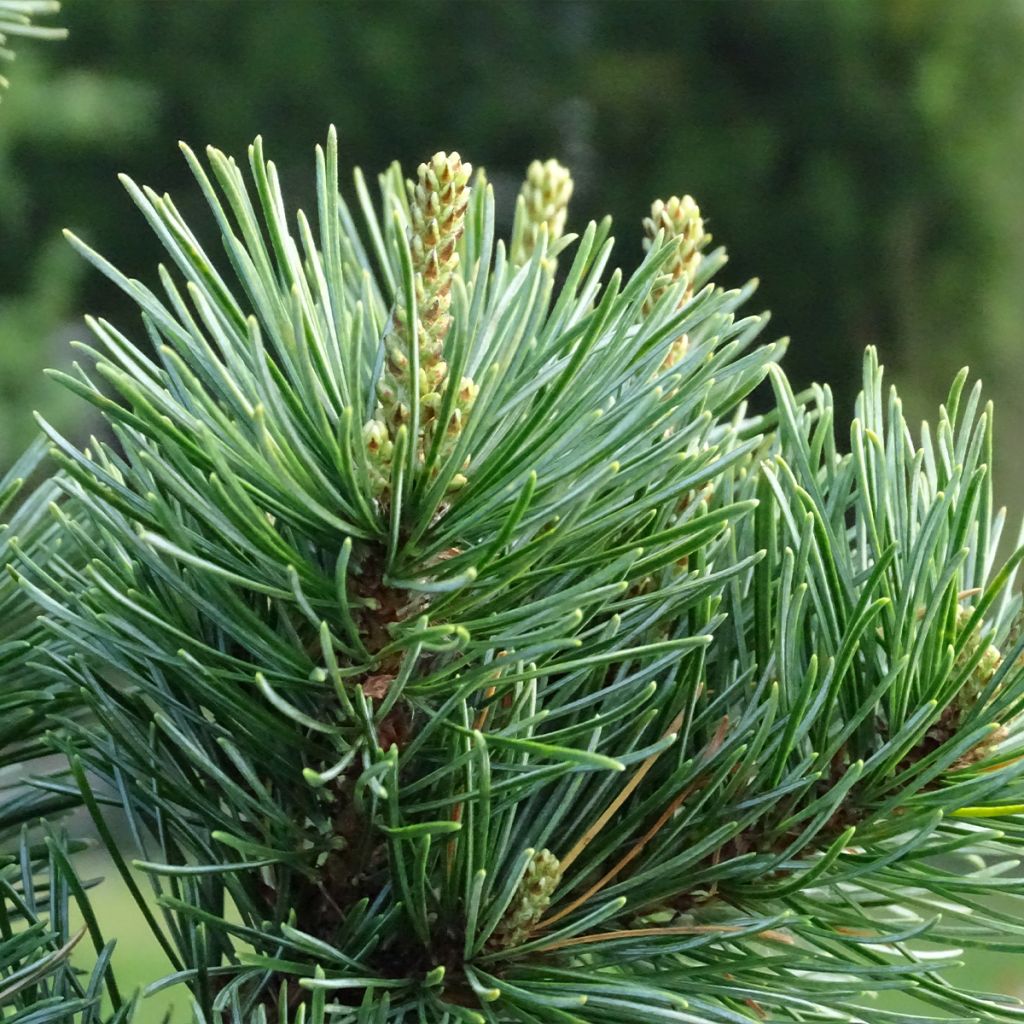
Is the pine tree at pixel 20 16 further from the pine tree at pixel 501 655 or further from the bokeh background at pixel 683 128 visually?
the bokeh background at pixel 683 128

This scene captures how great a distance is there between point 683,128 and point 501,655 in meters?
2.53

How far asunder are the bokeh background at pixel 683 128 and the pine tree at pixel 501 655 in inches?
84.9

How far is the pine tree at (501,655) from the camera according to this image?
158mm

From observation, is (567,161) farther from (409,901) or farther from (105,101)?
(409,901)

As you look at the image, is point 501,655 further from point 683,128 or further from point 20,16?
point 683,128

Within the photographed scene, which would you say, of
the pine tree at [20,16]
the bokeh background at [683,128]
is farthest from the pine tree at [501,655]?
the bokeh background at [683,128]

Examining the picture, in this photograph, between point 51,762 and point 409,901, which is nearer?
point 409,901

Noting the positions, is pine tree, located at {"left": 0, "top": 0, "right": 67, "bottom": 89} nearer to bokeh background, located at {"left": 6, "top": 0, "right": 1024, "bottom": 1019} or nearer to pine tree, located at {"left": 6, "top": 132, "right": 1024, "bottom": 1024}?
pine tree, located at {"left": 6, "top": 132, "right": 1024, "bottom": 1024}

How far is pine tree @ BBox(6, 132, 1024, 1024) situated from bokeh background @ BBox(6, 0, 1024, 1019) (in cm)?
216

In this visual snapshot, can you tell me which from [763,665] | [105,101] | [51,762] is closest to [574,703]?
[763,665]

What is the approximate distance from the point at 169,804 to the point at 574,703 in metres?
0.07

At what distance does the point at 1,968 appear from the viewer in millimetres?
181

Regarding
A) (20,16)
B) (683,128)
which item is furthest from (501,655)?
(683,128)

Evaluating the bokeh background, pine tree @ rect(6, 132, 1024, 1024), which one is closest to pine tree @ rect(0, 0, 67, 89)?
pine tree @ rect(6, 132, 1024, 1024)
